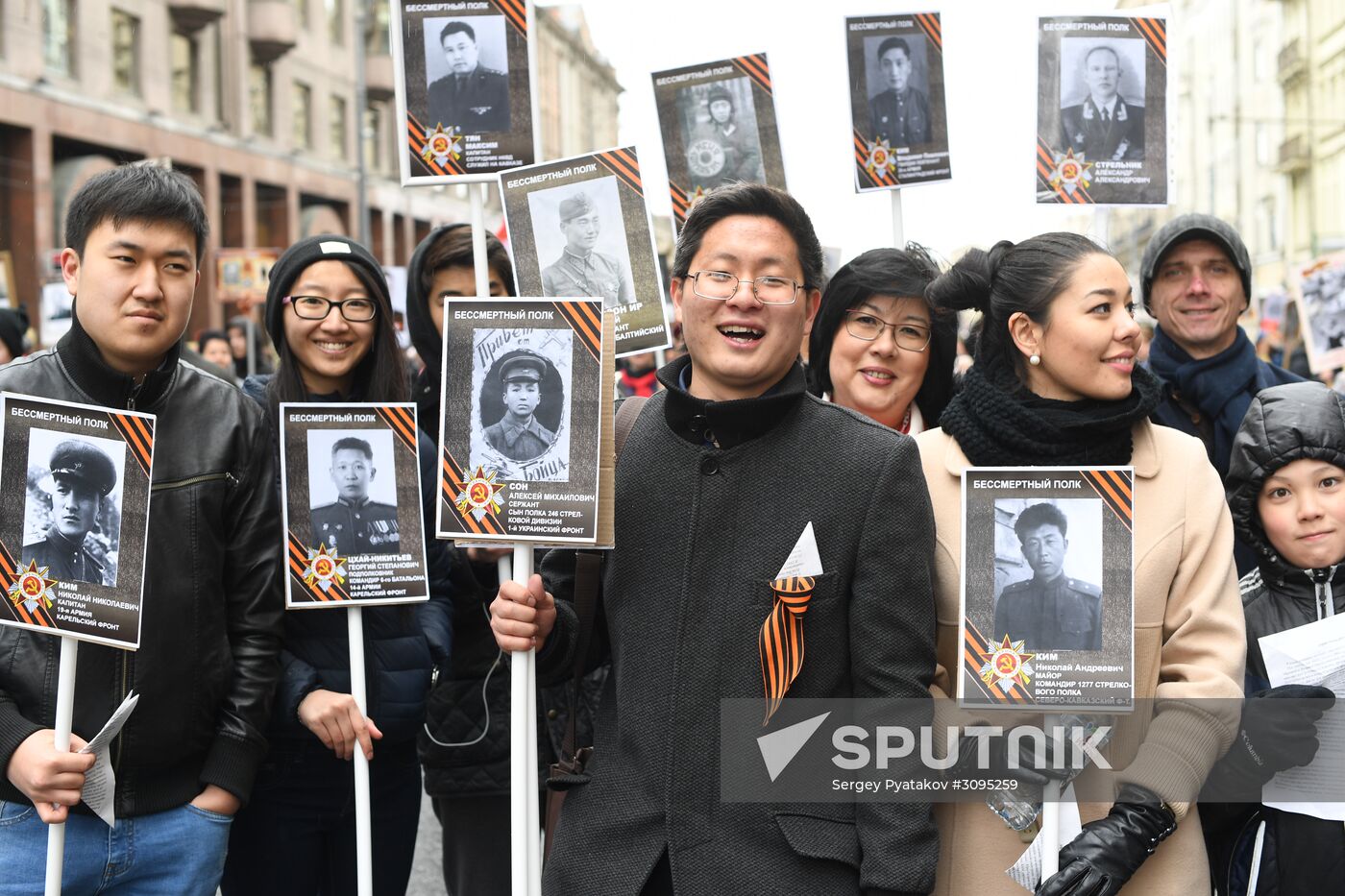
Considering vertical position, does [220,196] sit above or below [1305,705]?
above

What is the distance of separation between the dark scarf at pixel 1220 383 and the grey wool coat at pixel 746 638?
1939 mm

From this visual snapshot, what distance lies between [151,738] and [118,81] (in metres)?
26.1

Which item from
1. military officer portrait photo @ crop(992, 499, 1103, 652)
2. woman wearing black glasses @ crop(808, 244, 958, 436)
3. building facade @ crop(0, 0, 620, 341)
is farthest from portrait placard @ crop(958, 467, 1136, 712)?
building facade @ crop(0, 0, 620, 341)

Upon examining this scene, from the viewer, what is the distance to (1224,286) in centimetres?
457

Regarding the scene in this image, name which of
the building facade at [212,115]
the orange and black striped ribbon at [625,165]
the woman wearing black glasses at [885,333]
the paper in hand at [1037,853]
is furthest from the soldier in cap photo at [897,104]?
the building facade at [212,115]

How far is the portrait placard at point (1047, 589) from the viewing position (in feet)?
9.11

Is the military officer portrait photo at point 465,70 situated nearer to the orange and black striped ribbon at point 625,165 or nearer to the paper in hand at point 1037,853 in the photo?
the orange and black striped ribbon at point 625,165

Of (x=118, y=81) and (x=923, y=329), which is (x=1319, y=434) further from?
(x=118, y=81)

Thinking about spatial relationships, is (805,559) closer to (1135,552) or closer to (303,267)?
(1135,552)

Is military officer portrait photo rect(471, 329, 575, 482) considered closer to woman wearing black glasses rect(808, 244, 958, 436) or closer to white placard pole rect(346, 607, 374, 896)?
white placard pole rect(346, 607, 374, 896)

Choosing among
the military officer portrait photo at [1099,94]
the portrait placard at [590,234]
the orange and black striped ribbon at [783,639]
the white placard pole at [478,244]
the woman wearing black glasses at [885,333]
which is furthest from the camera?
the military officer portrait photo at [1099,94]

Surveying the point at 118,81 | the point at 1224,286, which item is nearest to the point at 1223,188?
the point at 118,81

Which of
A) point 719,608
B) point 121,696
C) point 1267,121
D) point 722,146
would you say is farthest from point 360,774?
point 1267,121

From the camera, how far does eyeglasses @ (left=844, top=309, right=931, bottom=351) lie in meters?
3.88
